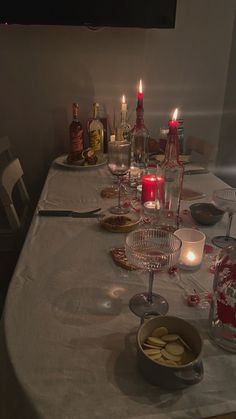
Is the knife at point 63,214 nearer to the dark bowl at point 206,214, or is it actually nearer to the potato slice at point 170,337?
the dark bowl at point 206,214

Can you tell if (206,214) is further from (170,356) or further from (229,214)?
(170,356)

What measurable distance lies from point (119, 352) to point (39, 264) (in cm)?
33

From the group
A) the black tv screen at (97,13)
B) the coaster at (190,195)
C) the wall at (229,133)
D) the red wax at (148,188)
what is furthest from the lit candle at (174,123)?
the wall at (229,133)

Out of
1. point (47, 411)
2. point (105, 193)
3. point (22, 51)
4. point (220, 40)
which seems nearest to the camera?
point (47, 411)

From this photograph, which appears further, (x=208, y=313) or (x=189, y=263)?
(x=189, y=263)

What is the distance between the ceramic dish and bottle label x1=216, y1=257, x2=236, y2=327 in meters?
0.39

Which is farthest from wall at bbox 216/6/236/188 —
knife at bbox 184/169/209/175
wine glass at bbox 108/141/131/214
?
wine glass at bbox 108/141/131/214

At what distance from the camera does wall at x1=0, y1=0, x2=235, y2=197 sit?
68.0 inches

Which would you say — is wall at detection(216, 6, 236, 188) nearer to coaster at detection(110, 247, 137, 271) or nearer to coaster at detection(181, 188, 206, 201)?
coaster at detection(181, 188, 206, 201)

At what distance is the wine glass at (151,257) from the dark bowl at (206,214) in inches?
10.9

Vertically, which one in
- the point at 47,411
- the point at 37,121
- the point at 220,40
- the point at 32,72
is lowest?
the point at 47,411

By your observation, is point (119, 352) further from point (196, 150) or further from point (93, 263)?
point (196, 150)

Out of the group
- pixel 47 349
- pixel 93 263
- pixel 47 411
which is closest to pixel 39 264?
pixel 93 263

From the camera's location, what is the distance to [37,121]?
1.86 metres
